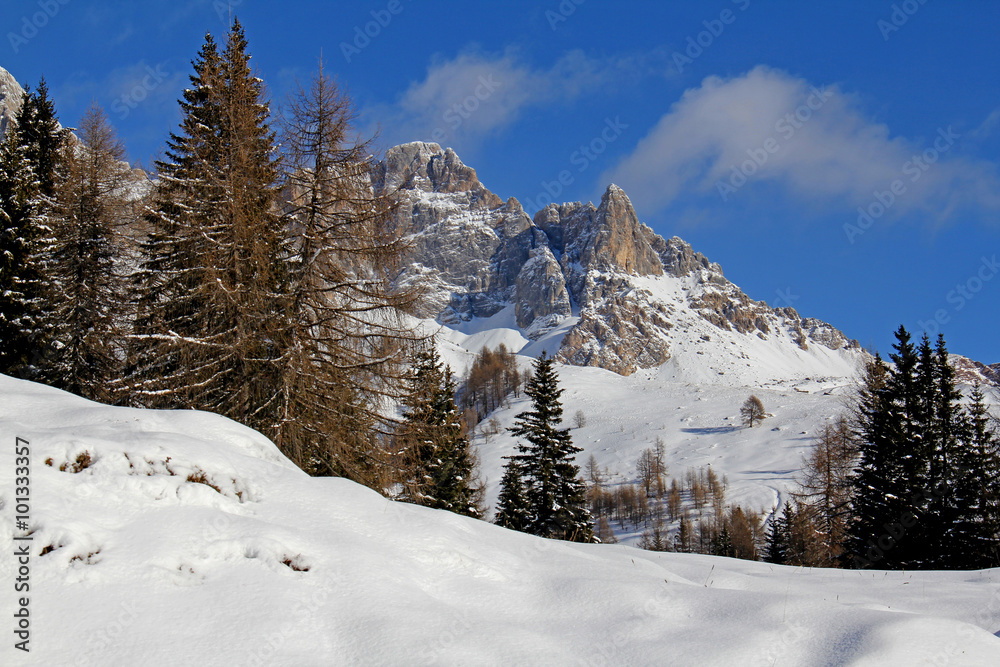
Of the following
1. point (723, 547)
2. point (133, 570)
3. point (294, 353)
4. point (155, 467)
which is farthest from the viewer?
point (723, 547)

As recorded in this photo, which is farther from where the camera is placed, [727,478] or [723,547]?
[727,478]

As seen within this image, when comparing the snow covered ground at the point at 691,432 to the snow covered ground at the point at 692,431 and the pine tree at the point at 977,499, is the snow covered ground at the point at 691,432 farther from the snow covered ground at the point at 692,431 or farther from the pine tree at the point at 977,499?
the pine tree at the point at 977,499

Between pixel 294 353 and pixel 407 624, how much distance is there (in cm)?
882

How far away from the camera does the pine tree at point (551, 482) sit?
2502 cm

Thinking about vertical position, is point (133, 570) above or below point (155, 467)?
below

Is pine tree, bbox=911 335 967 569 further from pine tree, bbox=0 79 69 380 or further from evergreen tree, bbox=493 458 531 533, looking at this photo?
pine tree, bbox=0 79 69 380

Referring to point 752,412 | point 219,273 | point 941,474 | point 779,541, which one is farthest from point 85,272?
point 752,412

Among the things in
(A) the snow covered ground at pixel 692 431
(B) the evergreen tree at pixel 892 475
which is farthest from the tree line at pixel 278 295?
(A) the snow covered ground at pixel 692 431

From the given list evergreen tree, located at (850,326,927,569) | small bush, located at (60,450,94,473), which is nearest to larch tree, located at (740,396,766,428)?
evergreen tree, located at (850,326,927,569)

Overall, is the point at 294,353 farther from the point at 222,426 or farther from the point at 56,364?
the point at 56,364

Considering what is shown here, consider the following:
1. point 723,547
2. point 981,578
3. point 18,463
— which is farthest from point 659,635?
point 723,547

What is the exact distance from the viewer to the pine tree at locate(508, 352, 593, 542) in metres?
25.0

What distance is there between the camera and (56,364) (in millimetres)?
19016

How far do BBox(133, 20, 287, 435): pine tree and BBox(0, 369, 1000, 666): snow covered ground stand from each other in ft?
17.2
